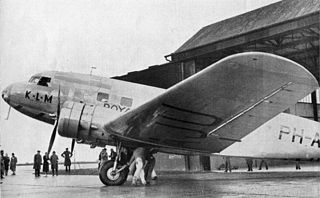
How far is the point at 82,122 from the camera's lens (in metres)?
8.15

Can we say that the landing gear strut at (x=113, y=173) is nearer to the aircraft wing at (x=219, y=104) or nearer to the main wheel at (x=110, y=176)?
the main wheel at (x=110, y=176)

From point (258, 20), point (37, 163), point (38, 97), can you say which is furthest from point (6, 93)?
point (258, 20)

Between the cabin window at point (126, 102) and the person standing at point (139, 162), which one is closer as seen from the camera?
the person standing at point (139, 162)

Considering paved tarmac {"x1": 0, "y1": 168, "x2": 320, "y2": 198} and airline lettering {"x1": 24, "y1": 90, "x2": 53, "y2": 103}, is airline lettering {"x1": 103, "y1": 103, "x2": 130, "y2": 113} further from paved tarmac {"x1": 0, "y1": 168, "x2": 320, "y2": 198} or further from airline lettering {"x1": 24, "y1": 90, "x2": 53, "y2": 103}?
paved tarmac {"x1": 0, "y1": 168, "x2": 320, "y2": 198}

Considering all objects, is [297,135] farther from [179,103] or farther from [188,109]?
[179,103]

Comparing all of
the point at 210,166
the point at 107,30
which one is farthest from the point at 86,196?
the point at 210,166

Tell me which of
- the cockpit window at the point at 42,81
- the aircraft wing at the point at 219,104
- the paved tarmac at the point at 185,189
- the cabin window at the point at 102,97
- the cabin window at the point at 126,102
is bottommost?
the paved tarmac at the point at 185,189

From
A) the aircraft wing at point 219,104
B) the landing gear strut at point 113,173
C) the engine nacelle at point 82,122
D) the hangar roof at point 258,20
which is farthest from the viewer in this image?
the hangar roof at point 258,20

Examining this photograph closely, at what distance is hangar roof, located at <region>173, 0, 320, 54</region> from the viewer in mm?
12453

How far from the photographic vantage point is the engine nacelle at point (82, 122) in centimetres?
805

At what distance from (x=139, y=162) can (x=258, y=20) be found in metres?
8.93

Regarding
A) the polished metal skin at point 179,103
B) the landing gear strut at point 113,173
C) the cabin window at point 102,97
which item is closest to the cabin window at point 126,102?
the polished metal skin at point 179,103

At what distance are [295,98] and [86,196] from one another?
3893 millimetres

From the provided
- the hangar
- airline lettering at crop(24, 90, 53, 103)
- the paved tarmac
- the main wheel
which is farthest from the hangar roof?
airline lettering at crop(24, 90, 53, 103)
